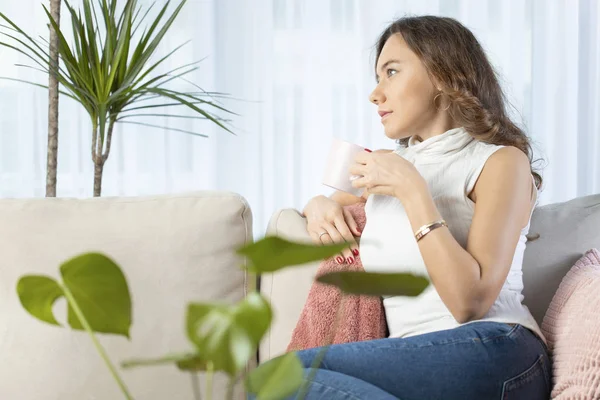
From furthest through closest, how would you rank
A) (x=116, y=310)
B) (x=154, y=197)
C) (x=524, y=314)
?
(x=154, y=197) → (x=524, y=314) → (x=116, y=310)

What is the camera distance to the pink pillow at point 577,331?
1310 millimetres

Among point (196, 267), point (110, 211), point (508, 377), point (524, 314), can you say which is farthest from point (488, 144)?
point (110, 211)

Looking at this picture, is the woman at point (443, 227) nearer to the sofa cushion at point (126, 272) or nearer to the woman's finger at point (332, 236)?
the woman's finger at point (332, 236)

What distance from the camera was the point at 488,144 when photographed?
1.65m

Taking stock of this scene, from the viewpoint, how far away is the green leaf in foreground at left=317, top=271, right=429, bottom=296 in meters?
0.40

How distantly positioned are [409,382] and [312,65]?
2215 millimetres

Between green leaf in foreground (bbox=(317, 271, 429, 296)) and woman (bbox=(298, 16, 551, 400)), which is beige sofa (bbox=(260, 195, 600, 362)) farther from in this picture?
green leaf in foreground (bbox=(317, 271, 429, 296))

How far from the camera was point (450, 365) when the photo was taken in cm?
135

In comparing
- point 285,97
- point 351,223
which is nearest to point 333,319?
point 351,223

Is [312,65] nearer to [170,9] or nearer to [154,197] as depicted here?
[170,9]

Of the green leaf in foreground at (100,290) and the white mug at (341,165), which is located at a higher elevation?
the white mug at (341,165)

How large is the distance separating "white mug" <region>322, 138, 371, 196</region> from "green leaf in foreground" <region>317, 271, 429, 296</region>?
121 cm

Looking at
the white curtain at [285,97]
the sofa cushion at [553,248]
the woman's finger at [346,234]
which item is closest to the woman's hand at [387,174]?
the woman's finger at [346,234]

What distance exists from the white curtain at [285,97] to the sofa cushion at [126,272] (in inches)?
64.6
